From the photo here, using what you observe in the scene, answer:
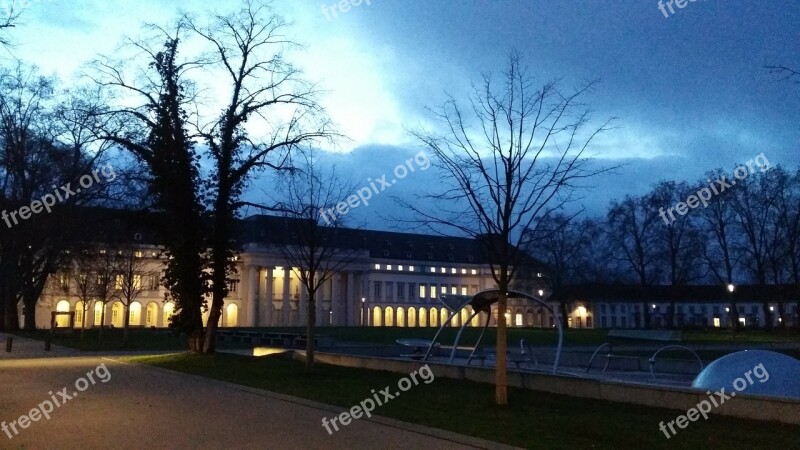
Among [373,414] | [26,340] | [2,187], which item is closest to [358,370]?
[373,414]

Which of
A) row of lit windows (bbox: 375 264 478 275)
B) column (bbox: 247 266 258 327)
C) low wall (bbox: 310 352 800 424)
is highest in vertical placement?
row of lit windows (bbox: 375 264 478 275)

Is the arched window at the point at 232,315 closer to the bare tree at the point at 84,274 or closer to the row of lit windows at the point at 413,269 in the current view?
the row of lit windows at the point at 413,269

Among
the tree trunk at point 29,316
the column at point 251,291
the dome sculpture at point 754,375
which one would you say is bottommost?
the dome sculpture at point 754,375

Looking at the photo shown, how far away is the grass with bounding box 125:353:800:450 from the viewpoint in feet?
33.0

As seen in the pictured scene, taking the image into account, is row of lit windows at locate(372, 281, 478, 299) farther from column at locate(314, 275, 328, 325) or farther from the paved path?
the paved path

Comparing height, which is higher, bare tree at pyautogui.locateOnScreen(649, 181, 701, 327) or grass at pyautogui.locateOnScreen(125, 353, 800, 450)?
bare tree at pyautogui.locateOnScreen(649, 181, 701, 327)

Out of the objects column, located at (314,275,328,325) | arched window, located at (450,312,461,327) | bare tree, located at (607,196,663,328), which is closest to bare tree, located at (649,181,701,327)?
bare tree, located at (607,196,663,328)

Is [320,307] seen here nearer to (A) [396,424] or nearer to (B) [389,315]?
(B) [389,315]

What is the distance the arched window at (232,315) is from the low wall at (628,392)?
8279 centimetres

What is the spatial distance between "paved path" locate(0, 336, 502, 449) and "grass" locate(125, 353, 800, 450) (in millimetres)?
662

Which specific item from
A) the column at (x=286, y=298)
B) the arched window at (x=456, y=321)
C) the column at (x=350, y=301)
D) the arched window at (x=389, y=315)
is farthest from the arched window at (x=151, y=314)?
the arched window at (x=456, y=321)

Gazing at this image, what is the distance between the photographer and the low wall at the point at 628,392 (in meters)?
11.5

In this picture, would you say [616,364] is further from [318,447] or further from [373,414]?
[318,447]

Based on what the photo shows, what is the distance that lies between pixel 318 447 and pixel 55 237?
37606 millimetres
